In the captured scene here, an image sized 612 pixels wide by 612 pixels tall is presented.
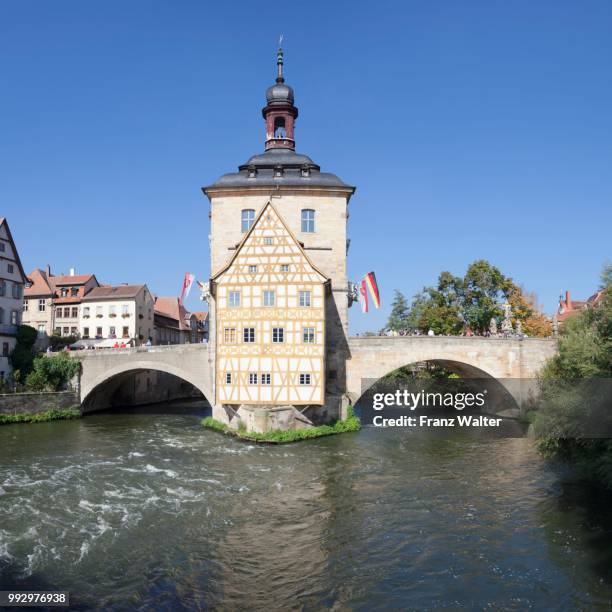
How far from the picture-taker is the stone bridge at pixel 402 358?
32.9m

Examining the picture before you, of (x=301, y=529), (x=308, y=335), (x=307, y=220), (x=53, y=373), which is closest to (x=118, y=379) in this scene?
(x=53, y=373)

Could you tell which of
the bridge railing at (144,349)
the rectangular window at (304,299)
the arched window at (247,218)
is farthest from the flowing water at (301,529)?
the arched window at (247,218)

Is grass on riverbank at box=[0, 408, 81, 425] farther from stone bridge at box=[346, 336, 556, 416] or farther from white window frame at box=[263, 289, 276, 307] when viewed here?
stone bridge at box=[346, 336, 556, 416]

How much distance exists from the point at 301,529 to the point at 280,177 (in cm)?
2338

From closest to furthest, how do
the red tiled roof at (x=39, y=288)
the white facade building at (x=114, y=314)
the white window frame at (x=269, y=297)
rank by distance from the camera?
the white window frame at (x=269, y=297) < the white facade building at (x=114, y=314) < the red tiled roof at (x=39, y=288)

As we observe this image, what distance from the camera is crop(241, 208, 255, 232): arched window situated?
3338 cm

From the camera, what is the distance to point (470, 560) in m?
12.9

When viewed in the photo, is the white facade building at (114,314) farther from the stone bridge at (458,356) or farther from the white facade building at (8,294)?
the stone bridge at (458,356)

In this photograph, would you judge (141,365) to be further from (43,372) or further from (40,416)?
(43,372)

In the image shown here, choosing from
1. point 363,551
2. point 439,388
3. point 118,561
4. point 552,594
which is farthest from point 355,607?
point 439,388

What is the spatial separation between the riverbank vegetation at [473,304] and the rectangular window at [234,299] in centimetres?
1954

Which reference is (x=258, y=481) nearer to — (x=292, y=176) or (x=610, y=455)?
(x=610, y=455)

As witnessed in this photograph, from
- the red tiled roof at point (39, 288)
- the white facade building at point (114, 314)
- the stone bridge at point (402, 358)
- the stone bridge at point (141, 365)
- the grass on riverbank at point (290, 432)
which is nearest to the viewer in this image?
the grass on riverbank at point (290, 432)

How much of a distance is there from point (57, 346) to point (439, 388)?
108ft
